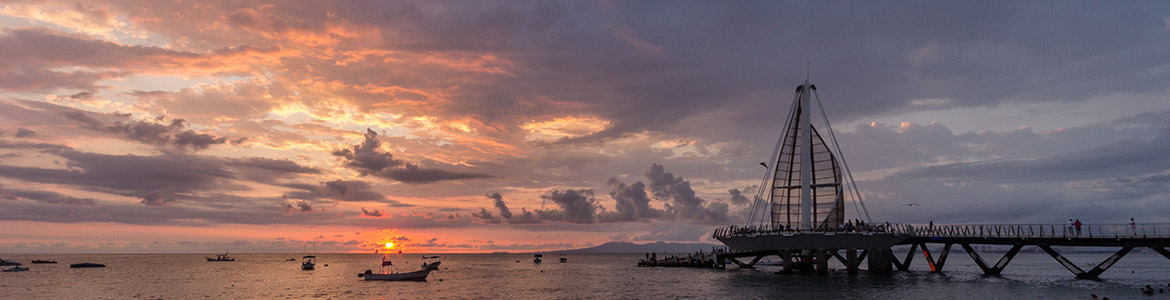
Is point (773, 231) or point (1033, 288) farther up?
point (773, 231)

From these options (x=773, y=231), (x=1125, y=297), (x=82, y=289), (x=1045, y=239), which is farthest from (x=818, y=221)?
(x=82, y=289)

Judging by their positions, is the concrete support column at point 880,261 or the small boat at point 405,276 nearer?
the concrete support column at point 880,261

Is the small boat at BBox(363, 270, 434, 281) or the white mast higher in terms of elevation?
the white mast

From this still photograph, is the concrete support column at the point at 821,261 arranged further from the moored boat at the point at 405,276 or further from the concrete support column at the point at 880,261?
the moored boat at the point at 405,276

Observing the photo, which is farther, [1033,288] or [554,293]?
[554,293]

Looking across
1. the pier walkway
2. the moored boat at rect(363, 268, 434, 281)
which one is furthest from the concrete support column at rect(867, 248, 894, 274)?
the moored boat at rect(363, 268, 434, 281)

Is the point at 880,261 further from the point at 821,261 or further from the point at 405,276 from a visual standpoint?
Result: the point at 405,276

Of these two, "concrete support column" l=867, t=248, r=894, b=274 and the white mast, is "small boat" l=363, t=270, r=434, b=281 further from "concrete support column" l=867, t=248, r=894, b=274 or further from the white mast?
"concrete support column" l=867, t=248, r=894, b=274

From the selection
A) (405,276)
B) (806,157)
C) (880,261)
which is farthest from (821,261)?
(405,276)

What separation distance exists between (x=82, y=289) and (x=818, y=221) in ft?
307

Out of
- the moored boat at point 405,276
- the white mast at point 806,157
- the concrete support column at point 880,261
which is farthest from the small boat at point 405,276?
the concrete support column at point 880,261

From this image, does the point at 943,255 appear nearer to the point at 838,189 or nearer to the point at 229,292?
the point at 838,189

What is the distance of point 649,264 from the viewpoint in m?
138

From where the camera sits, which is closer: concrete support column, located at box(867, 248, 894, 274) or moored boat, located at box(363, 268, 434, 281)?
concrete support column, located at box(867, 248, 894, 274)
